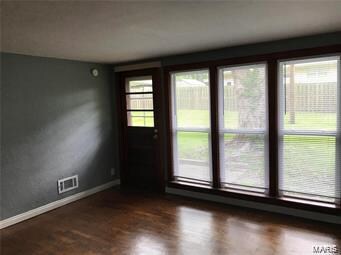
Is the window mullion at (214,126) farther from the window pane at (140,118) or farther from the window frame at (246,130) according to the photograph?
the window pane at (140,118)

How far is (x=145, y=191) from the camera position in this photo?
458cm

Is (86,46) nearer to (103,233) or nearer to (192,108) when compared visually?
(192,108)

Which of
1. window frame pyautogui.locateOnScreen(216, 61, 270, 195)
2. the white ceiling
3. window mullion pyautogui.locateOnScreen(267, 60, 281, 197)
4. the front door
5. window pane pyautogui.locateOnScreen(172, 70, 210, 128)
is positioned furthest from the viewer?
the front door

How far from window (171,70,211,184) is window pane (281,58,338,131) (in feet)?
3.55

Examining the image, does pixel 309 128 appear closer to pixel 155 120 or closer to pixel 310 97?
pixel 310 97

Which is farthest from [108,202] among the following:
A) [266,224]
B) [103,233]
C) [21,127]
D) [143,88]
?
[266,224]

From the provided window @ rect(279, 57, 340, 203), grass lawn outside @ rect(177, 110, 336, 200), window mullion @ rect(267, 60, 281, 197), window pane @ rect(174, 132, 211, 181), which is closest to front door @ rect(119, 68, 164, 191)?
window pane @ rect(174, 132, 211, 181)

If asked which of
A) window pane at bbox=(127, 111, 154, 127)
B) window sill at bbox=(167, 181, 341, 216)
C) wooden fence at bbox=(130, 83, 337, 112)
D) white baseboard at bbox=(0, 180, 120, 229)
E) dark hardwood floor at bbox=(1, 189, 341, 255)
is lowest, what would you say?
dark hardwood floor at bbox=(1, 189, 341, 255)

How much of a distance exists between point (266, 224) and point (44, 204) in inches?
117

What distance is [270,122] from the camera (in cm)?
343

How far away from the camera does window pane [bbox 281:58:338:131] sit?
121 inches

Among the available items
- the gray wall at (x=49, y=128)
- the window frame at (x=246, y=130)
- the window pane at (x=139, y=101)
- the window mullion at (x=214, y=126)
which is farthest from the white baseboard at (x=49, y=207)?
the window frame at (x=246, y=130)

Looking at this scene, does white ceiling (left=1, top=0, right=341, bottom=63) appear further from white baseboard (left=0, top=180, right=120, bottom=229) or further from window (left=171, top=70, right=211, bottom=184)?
white baseboard (left=0, top=180, right=120, bottom=229)

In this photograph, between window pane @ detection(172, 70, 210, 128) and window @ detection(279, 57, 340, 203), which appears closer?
window @ detection(279, 57, 340, 203)
